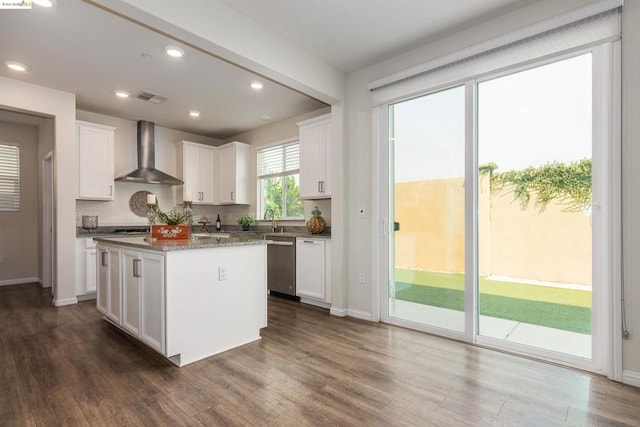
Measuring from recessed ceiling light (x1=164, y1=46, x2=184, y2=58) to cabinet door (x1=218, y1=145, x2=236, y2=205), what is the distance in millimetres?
2672

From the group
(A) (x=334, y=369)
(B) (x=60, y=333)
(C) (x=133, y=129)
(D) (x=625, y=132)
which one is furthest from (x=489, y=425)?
(C) (x=133, y=129)

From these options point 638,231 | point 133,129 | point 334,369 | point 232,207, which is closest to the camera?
point 638,231

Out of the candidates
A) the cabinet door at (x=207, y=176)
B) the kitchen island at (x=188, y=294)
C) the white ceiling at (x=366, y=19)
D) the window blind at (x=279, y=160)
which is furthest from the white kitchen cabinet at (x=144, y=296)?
the cabinet door at (x=207, y=176)

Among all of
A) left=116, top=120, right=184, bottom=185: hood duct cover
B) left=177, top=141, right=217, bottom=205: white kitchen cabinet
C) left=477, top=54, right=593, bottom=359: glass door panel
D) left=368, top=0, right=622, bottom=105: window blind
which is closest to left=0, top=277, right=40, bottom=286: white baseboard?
left=116, top=120, right=184, bottom=185: hood duct cover

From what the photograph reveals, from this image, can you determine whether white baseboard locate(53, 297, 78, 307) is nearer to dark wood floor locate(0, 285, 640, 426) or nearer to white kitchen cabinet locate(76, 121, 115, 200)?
dark wood floor locate(0, 285, 640, 426)

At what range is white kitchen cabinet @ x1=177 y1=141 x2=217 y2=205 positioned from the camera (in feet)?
18.9

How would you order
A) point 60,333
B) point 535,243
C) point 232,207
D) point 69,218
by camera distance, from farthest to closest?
point 232,207 → point 69,218 → point 60,333 → point 535,243

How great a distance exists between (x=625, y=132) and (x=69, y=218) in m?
5.63

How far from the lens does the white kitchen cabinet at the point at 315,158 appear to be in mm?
4203

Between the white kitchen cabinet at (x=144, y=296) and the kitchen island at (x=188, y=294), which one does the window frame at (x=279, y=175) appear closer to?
the kitchen island at (x=188, y=294)

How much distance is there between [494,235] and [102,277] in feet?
12.5

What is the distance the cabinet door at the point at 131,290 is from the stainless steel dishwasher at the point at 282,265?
2044 millimetres

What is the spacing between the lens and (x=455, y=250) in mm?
3062

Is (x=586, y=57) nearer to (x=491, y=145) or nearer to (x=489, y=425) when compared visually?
(x=491, y=145)
